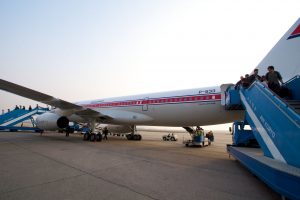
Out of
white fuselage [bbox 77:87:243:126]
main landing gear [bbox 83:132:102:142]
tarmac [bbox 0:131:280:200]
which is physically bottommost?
tarmac [bbox 0:131:280:200]

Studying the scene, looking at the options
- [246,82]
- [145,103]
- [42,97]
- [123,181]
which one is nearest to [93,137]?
[42,97]

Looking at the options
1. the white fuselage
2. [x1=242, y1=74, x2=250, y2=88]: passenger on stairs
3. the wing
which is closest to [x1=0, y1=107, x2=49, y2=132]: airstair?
the wing

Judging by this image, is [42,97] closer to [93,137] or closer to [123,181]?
[93,137]

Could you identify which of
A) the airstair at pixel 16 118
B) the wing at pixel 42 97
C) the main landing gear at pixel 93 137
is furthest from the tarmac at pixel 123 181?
the airstair at pixel 16 118

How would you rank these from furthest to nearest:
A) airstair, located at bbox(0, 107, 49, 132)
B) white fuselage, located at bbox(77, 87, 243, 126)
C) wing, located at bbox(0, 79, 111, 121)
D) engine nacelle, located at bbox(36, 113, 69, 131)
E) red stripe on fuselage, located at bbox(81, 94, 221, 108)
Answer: airstair, located at bbox(0, 107, 49, 132)
engine nacelle, located at bbox(36, 113, 69, 131)
wing, located at bbox(0, 79, 111, 121)
red stripe on fuselage, located at bbox(81, 94, 221, 108)
white fuselage, located at bbox(77, 87, 243, 126)

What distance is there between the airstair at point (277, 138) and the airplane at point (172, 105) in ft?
7.16

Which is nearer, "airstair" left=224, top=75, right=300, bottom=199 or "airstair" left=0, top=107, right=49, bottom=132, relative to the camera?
"airstair" left=224, top=75, right=300, bottom=199

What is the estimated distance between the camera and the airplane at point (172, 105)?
25.2 ft

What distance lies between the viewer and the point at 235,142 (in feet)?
26.2

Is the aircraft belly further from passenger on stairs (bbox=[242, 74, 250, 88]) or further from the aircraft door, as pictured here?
passenger on stairs (bbox=[242, 74, 250, 88])

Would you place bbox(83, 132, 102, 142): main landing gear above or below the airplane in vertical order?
below

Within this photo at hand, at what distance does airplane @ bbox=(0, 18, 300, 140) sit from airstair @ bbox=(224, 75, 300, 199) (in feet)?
7.16

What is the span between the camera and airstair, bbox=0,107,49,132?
2375 cm

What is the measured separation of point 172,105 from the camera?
12.5m
